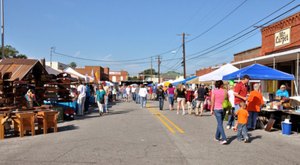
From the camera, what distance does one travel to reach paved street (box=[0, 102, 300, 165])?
6.70 m

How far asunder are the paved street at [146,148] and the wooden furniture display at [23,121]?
329 mm

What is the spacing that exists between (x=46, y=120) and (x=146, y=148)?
4405 mm

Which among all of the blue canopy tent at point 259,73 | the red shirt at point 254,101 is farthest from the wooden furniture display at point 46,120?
the blue canopy tent at point 259,73

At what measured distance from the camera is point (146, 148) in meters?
7.86

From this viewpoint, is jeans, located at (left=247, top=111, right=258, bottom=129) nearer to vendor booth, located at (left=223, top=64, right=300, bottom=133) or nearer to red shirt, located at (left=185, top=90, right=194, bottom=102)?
vendor booth, located at (left=223, top=64, right=300, bottom=133)

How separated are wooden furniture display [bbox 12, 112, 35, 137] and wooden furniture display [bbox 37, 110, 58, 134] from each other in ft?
1.26

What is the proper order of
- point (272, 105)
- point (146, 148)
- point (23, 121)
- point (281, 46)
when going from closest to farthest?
point (146, 148), point (23, 121), point (272, 105), point (281, 46)

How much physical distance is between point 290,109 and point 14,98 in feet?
35.8

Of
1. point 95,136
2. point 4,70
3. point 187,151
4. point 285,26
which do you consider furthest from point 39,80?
point 285,26

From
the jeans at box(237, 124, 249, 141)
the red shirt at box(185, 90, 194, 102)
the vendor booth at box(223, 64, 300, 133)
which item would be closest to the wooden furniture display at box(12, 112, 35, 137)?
the jeans at box(237, 124, 249, 141)

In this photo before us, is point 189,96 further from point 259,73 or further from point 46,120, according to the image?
point 46,120

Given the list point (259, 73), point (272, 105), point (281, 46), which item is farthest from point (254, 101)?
point (281, 46)

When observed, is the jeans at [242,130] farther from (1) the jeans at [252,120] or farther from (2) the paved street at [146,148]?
(1) the jeans at [252,120]

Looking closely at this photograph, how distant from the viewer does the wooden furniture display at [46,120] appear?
10477 millimetres
